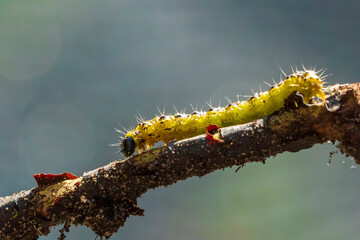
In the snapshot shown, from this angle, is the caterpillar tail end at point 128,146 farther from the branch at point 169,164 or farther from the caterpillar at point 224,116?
the branch at point 169,164

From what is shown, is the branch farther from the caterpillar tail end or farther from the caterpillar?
the caterpillar tail end

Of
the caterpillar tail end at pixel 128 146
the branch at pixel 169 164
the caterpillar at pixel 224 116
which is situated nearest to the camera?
the branch at pixel 169 164

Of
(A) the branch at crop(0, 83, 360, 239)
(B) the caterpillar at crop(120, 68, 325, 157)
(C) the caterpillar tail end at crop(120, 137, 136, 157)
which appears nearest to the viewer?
(A) the branch at crop(0, 83, 360, 239)

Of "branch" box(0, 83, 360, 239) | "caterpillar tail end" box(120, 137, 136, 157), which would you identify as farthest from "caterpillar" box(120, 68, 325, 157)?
"branch" box(0, 83, 360, 239)

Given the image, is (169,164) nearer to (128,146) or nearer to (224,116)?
(224,116)

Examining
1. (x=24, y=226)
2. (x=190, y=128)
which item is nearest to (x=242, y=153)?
(x=190, y=128)

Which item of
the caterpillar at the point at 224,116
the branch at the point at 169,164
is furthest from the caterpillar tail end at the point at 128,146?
the branch at the point at 169,164

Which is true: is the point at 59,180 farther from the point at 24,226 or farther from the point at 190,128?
the point at 190,128
